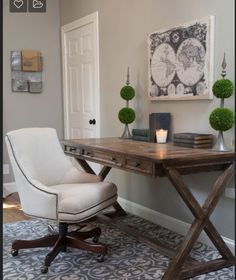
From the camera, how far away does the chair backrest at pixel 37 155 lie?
2742 millimetres

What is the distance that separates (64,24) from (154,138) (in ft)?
8.45

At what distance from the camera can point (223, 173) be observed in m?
2.50

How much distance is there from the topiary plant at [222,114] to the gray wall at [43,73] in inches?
118

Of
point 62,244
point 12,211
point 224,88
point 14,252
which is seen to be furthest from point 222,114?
point 12,211

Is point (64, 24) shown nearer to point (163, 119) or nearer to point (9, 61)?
point (9, 61)

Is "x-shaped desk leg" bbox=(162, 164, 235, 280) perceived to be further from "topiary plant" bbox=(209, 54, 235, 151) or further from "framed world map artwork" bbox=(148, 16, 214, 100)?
"framed world map artwork" bbox=(148, 16, 214, 100)

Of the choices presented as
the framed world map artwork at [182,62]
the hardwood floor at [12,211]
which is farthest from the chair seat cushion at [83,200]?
the hardwood floor at [12,211]

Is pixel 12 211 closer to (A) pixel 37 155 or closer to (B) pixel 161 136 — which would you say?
(A) pixel 37 155

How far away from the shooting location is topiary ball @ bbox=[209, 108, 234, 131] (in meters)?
2.46

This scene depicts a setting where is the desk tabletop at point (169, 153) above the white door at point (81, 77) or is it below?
below

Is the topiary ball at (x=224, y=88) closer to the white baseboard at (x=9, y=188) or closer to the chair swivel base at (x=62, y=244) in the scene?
the chair swivel base at (x=62, y=244)

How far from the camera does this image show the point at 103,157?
9.32ft

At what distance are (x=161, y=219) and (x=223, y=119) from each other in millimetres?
1347

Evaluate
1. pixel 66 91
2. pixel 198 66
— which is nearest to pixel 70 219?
pixel 198 66
